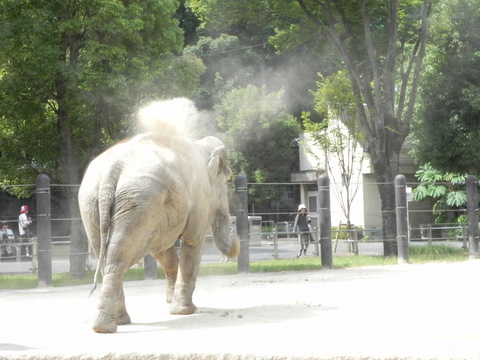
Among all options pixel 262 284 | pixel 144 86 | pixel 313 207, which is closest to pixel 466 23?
pixel 313 207

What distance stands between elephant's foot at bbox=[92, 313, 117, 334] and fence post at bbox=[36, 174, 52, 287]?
676 centimetres

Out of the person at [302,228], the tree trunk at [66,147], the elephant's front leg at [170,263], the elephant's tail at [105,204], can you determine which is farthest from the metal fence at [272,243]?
the elephant's tail at [105,204]

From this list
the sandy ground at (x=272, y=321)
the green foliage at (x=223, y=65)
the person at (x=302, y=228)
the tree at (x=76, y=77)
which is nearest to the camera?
the sandy ground at (x=272, y=321)

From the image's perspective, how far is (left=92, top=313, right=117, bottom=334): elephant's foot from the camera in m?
7.51

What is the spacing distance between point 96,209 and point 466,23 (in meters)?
24.2

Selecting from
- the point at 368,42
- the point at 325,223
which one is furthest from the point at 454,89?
the point at 325,223

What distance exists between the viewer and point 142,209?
25.6 ft

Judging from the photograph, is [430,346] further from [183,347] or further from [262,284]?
[262,284]

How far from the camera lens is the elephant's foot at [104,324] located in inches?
296

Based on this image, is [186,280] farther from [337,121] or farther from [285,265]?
[337,121]

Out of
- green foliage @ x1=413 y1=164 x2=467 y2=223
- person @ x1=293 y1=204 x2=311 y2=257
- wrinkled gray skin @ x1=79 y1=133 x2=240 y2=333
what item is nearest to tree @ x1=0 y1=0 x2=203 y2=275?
person @ x1=293 y1=204 x2=311 y2=257

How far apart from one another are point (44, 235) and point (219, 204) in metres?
5.31

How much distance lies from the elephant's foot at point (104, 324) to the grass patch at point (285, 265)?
7352mm

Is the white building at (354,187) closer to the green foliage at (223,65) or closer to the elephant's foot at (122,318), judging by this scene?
the green foliage at (223,65)
